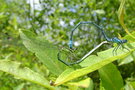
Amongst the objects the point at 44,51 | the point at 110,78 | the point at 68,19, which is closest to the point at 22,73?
the point at 44,51

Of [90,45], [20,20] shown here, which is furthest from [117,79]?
[20,20]

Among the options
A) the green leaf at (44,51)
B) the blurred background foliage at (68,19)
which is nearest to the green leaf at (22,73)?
the green leaf at (44,51)

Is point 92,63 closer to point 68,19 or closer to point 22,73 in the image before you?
point 22,73

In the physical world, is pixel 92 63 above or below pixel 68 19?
below

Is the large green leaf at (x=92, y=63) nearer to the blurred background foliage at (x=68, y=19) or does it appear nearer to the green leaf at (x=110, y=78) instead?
the green leaf at (x=110, y=78)

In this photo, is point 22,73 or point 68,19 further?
point 68,19

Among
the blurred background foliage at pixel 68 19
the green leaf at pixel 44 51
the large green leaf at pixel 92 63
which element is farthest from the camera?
the blurred background foliage at pixel 68 19
